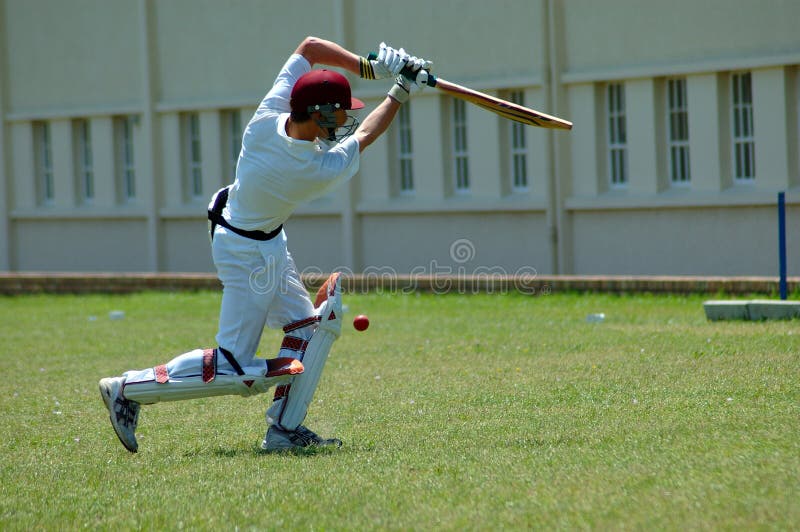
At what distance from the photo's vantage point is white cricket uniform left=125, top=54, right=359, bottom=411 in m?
6.66

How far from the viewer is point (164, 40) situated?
2234 cm

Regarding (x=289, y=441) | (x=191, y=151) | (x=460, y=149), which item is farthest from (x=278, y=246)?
(x=191, y=151)

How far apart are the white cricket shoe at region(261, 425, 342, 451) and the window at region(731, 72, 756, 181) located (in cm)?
1091

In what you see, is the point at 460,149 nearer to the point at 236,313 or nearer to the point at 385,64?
the point at 385,64

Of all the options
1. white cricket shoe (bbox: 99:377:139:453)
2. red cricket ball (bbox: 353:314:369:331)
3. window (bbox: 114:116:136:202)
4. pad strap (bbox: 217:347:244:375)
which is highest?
window (bbox: 114:116:136:202)

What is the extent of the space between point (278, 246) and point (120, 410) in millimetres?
1301

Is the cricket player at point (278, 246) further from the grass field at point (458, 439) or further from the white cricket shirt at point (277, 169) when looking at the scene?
the grass field at point (458, 439)

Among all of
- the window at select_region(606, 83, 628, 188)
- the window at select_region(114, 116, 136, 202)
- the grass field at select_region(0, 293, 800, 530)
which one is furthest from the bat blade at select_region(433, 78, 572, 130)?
the window at select_region(114, 116, 136, 202)

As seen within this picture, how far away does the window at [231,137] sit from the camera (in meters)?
21.9

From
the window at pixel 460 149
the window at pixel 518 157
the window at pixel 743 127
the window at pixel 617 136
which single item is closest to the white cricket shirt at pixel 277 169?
the window at pixel 743 127

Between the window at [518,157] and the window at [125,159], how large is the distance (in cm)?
832

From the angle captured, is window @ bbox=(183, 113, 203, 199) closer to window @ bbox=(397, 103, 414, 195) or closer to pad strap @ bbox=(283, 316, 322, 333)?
window @ bbox=(397, 103, 414, 195)

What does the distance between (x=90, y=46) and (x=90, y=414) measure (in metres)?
16.1

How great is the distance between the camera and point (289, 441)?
700 centimetres
